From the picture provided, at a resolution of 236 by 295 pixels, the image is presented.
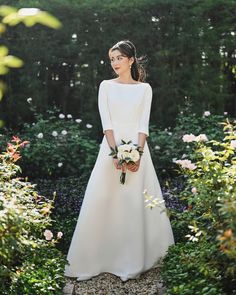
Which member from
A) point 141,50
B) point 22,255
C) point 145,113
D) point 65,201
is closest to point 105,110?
point 145,113

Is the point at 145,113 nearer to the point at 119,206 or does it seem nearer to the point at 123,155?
the point at 123,155

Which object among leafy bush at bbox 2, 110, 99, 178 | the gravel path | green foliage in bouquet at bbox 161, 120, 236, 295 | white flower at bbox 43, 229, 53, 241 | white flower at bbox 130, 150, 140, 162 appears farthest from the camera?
leafy bush at bbox 2, 110, 99, 178

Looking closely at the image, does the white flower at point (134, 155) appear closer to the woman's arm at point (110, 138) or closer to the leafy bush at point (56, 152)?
the woman's arm at point (110, 138)

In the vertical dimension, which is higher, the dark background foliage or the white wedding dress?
the dark background foliage

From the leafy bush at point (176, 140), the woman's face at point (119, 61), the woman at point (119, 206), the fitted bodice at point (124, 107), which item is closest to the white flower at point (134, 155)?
the woman at point (119, 206)

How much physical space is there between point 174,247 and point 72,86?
14.2 feet

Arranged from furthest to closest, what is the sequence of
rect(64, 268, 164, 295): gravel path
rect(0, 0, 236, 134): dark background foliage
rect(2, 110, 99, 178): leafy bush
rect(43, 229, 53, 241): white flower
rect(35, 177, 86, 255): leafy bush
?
1. rect(0, 0, 236, 134): dark background foliage
2. rect(2, 110, 99, 178): leafy bush
3. rect(35, 177, 86, 255): leafy bush
4. rect(64, 268, 164, 295): gravel path
5. rect(43, 229, 53, 241): white flower

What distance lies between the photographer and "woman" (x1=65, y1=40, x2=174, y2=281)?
3.91m

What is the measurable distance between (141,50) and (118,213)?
380 cm

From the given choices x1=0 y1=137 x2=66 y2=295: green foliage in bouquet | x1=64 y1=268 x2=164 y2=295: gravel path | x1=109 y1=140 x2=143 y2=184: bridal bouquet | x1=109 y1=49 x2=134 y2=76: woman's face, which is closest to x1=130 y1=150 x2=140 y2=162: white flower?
x1=109 y1=140 x2=143 y2=184: bridal bouquet

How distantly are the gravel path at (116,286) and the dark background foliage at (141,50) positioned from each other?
3596 mm

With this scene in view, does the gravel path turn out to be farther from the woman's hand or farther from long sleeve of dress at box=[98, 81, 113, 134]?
long sleeve of dress at box=[98, 81, 113, 134]

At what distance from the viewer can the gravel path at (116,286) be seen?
143 inches

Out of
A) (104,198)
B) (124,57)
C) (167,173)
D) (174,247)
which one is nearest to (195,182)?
(174,247)
